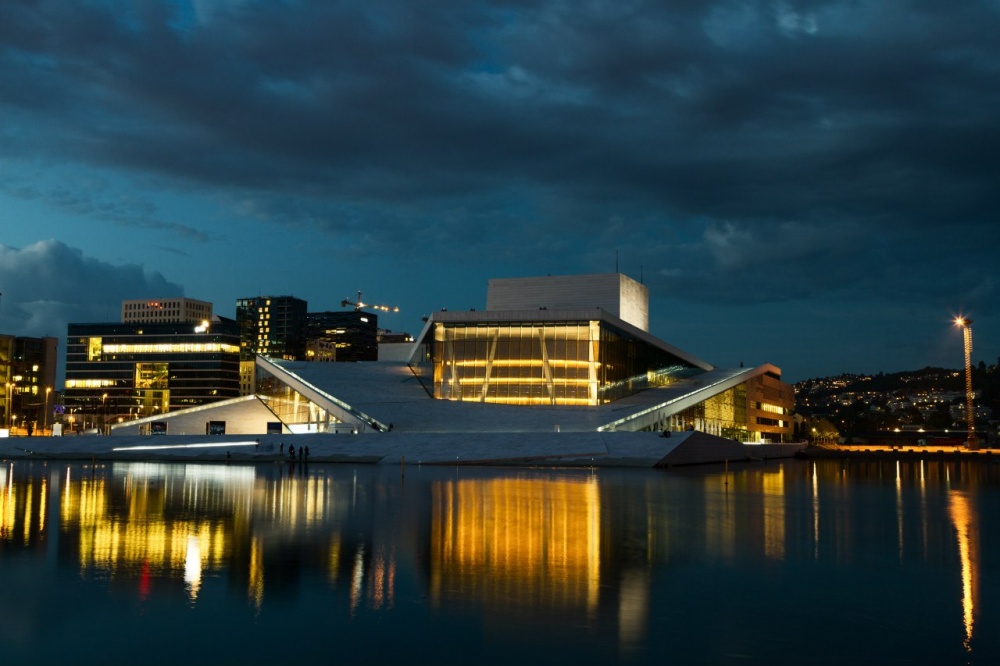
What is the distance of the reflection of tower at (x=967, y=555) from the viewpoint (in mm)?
9078

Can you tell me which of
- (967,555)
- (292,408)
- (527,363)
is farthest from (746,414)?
(967,555)

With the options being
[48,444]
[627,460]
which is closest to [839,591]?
[627,460]

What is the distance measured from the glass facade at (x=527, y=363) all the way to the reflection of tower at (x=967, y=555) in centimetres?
4173

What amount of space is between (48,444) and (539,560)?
5120cm

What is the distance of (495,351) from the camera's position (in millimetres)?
66812

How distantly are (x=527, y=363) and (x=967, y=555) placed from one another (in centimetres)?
5346

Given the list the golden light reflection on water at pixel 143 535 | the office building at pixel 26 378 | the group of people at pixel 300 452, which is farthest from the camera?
the office building at pixel 26 378

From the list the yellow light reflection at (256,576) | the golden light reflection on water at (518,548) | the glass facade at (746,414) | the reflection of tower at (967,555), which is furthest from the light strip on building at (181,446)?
the yellow light reflection at (256,576)

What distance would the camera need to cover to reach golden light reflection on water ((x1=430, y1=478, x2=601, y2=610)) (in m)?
9.80

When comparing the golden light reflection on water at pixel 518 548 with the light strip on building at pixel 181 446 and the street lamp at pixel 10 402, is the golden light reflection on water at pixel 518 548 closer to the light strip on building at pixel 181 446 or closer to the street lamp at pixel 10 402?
the light strip on building at pixel 181 446

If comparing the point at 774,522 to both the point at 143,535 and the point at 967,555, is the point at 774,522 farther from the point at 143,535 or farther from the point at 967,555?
the point at 143,535

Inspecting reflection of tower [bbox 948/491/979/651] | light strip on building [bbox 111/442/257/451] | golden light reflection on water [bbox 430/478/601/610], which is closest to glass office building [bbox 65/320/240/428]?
light strip on building [bbox 111/442/257/451]

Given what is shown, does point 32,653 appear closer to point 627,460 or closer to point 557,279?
point 627,460

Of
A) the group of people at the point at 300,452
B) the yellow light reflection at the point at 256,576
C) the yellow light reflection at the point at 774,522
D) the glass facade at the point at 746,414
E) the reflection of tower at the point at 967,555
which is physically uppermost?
the glass facade at the point at 746,414
